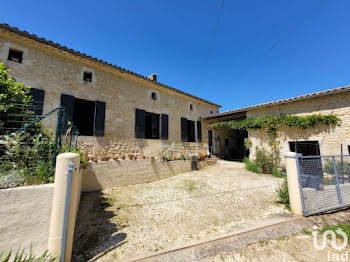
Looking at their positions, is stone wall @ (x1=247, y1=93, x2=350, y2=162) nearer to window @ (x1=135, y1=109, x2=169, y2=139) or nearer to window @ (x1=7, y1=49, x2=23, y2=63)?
window @ (x1=135, y1=109, x2=169, y2=139)

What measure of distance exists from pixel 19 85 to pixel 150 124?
5951mm

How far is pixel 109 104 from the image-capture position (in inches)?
283

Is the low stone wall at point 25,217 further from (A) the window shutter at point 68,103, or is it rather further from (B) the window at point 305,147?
(B) the window at point 305,147

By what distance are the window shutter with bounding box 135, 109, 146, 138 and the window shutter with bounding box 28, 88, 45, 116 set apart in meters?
3.92

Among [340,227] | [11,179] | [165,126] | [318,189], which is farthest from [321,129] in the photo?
[11,179]

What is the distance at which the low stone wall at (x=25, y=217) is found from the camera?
6.37 ft

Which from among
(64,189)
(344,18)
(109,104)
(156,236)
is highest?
(344,18)

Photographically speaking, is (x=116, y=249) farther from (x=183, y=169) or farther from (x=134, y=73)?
(x=134, y=73)

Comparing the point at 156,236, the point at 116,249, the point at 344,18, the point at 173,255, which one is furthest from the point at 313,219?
the point at 344,18

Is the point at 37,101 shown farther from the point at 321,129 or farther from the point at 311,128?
the point at 321,129

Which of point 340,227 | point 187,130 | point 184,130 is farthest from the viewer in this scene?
point 187,130

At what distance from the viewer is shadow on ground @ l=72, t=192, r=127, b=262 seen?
236 cm

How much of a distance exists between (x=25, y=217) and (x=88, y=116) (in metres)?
5.33

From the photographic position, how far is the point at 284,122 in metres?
7.45
